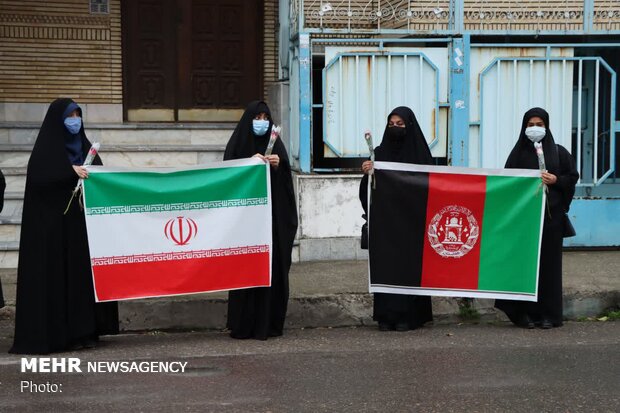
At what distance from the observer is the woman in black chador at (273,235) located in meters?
6.95

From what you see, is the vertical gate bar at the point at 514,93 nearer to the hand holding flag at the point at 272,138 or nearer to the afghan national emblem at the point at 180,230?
the hand holding flag at the point at 272,138

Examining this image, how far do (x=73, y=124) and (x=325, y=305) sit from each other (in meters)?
2.39

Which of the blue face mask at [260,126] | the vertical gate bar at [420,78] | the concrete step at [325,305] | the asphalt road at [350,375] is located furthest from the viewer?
the vertical gate bar at [420,78]

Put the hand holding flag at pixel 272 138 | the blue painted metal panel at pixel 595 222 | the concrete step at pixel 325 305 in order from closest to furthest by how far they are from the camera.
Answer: the hand holding flag at pixel 272 138 < the concrete step at pixel 325 305 < the blue painted metal panel at pixel 595 222

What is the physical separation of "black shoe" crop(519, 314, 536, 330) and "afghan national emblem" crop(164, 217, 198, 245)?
2.46 meters

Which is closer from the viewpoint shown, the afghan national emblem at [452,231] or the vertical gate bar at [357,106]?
Result: the afghan national emblem at [452,231]

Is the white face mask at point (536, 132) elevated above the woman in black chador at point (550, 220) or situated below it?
above

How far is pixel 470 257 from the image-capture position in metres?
7.19

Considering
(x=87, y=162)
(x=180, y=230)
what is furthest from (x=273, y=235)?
(x=87, y=162)

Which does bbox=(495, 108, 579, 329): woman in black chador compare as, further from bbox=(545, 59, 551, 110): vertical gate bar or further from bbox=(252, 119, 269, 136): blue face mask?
bbox=(545, 59, 551, 110): vertical gate bar

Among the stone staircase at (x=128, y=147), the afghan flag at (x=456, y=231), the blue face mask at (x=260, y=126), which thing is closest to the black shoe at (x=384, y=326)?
the afghan flag at (x=456, y=231)

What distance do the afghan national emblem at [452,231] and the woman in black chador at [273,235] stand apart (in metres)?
1.02

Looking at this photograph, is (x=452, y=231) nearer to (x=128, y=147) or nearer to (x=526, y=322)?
(x=526, y=322)

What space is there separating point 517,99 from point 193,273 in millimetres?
4157
